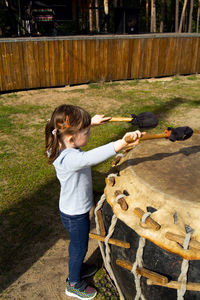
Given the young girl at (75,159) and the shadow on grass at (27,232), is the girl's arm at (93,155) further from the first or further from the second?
the shadow on grass at (27,232)

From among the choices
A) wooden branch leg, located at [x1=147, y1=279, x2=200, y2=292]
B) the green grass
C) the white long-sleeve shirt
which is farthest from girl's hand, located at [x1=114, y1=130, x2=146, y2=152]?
the green grass

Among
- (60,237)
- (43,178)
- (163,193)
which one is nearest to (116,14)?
(43,178)

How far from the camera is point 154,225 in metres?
1.56

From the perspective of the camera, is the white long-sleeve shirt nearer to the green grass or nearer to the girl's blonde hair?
the girl's blonde hair

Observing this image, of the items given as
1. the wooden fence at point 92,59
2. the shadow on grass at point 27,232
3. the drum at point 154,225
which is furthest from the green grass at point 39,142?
the drum at point 154,225

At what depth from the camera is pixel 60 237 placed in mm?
3012

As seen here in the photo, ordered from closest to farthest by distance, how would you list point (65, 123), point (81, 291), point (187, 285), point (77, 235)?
1. point (187, 285)
2. point (65, 123)
3. point (77, 235)
4. point (81, 291)

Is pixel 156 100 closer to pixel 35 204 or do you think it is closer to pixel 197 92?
pixel 197 92

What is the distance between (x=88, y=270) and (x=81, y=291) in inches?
9.2

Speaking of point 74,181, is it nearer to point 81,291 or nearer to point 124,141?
point 124,141

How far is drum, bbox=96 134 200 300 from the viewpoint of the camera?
152 centimetres

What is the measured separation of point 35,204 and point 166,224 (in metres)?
2.27

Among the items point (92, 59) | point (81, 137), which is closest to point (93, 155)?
point (81, 137)

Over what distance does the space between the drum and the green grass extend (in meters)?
1.25
